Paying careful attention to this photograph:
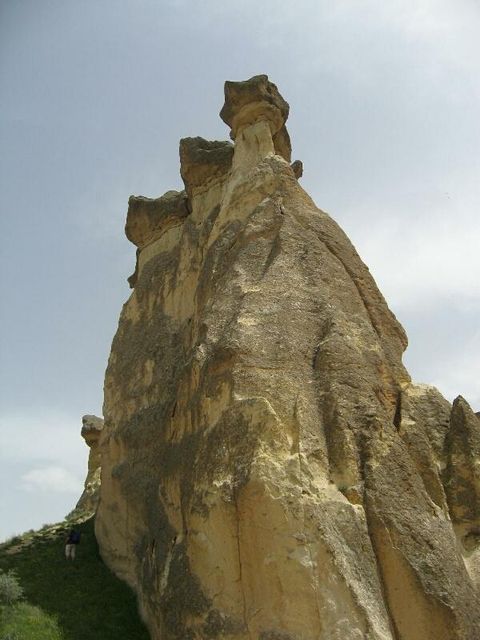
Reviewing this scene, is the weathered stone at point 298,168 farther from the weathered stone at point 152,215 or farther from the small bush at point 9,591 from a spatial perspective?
the small bush at point 9,591

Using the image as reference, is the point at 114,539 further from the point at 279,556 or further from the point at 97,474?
the point at 97,474

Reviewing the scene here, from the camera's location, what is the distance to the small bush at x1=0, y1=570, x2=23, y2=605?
1360cm

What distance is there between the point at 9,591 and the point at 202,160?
11.5m

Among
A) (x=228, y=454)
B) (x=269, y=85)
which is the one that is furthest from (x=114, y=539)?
(x=269, y=85)

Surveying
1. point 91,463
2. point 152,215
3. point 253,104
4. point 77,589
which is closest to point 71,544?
point 77,589

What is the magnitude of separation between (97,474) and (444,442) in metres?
15.6

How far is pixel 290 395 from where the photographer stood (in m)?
11.5

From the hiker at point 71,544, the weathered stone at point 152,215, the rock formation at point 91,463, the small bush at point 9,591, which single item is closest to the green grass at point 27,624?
the small bush at point 9,591

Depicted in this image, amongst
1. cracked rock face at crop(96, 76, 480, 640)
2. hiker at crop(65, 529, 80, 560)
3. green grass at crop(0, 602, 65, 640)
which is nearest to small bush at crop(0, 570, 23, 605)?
green grass at crop(0, 602, 65, 640)

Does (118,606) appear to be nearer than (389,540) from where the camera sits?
No

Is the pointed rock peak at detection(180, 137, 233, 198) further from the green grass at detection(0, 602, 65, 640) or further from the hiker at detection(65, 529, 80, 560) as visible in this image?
the green grass at detection(0, 602, 65, 640)

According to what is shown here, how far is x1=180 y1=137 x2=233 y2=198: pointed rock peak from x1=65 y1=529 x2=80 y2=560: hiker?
9.20 m

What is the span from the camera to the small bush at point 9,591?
44.6 ft

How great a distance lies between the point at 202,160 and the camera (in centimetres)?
1925
